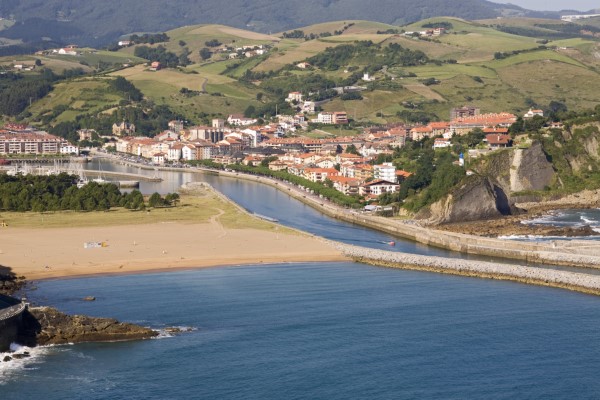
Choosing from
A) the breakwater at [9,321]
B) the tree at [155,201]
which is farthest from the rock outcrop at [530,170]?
the breakwater at [9,321]

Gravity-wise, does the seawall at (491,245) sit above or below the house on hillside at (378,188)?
below

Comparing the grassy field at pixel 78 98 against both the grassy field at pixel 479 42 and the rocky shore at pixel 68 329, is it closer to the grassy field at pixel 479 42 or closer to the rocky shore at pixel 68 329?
the grassy field at pixel 479 42

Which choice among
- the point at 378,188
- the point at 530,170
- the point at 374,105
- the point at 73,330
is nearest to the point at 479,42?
the point at 374,105

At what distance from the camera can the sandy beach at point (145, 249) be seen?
34.0m

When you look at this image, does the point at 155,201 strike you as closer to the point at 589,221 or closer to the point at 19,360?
the point at 589,221

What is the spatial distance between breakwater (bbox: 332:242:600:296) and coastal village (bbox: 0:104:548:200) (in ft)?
58.6

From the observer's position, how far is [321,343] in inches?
992

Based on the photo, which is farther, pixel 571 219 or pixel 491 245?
pixel 571 219

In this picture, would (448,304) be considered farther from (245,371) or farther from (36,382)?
(36,382)

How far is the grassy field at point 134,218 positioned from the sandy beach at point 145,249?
1218 mm

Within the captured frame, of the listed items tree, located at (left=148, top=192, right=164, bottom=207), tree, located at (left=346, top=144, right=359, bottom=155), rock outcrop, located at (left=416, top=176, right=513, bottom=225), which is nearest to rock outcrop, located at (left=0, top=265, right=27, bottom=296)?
tree, located at (left=148, top=192, right=164, bottom=207)

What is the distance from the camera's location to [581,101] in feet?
336

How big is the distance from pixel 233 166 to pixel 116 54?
257 feet

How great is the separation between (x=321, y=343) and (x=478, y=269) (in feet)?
34.4
